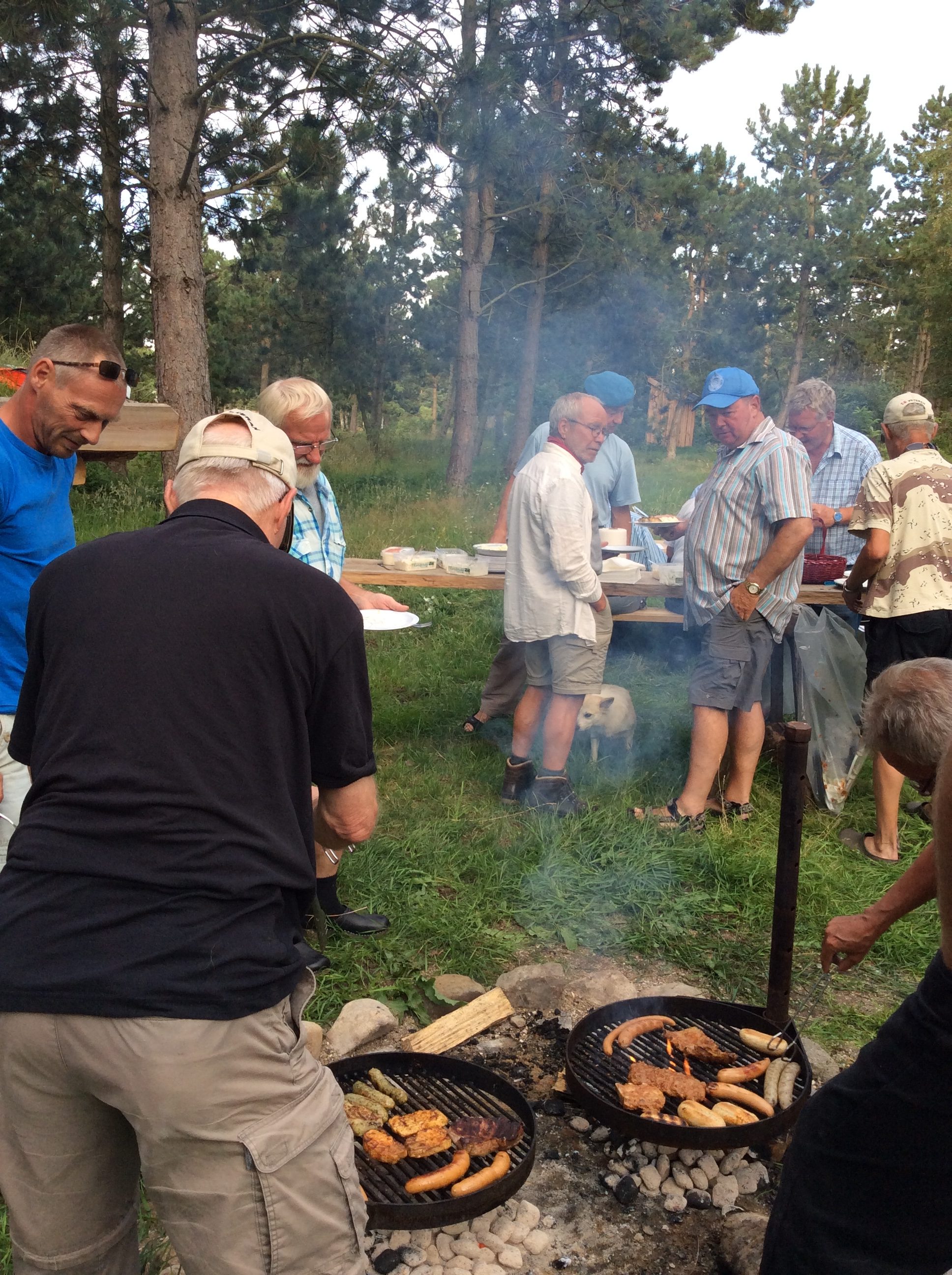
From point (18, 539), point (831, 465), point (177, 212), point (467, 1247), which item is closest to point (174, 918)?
point (467, 1247)

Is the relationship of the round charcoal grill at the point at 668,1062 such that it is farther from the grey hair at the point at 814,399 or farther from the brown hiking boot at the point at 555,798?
the grey hair at the point at 814,399

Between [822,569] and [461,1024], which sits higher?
[822,569]

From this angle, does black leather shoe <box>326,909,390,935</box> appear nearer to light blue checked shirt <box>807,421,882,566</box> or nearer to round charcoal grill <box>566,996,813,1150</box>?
round charcoal grill <box>566,996,813,1150</box>

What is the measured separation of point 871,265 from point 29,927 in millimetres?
37683

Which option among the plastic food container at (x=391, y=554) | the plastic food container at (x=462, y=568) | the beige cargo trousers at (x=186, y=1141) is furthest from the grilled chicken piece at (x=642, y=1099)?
the plastic food container at (x=391, y=554)

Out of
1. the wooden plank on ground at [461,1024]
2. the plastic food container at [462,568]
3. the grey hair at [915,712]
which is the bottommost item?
the wooden plank on ground at [461,1024]

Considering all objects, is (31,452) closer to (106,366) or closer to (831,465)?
(106,366)

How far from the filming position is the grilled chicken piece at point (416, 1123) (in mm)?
2691

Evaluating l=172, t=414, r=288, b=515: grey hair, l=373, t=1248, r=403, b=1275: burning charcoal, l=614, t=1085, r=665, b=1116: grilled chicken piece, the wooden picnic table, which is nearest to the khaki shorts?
the wooden picnic table

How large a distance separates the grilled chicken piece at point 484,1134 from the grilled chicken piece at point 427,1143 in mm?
28

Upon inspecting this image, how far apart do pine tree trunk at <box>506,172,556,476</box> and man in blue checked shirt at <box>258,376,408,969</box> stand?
10.9 meters

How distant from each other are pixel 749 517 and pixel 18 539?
131 inches

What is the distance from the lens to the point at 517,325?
1920 cm

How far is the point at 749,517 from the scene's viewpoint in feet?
15.6
